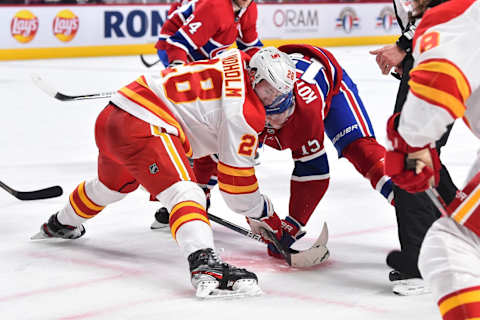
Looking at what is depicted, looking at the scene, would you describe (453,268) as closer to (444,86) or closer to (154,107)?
(444,86)

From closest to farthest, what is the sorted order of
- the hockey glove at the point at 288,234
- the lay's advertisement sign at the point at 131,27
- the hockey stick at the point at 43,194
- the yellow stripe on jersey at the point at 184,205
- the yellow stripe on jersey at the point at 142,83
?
the yellow stripe on jersey at the point at 184,205 → the yellow stripe on jersey at the point at 142,83 → the hockey glove at the point at 288,234 → the hockey stick at the point at 43,194 → the lay's advertisement sign at the point at 131,27

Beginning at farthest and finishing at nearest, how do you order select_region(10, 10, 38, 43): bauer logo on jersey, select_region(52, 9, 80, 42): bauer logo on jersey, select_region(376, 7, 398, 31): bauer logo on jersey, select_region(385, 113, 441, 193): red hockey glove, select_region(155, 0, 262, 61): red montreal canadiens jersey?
select_region(376, 7, 398, 31): bauer logo on jersey < select_region(52, 9, 80, 42): bauer logo on jersey < select_region(10, 10, 38, 43): bauer logo on jersey < select_region(155, 0, 262, 61): red montreal canadiens jersey < select_region(385, 113, 441, 193): red hockey glove

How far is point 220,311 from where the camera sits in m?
2.09

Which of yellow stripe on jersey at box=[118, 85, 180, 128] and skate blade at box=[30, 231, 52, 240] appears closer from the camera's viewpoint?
yellow stripe on jersey at box=[118, 85, 180, 128]

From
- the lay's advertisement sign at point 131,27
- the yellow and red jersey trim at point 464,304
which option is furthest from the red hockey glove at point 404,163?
the lay's advertisement sign at point 131,27

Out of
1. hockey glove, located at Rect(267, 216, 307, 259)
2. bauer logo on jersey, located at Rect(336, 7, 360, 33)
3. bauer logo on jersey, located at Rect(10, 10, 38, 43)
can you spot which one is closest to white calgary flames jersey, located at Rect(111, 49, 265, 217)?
hockey glove, located at Rect(267, 216, 307, 259)

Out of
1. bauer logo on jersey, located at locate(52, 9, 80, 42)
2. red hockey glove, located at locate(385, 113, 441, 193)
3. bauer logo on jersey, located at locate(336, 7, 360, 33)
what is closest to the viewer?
red hockey glove, located at locate(385, 113, 441, 193)

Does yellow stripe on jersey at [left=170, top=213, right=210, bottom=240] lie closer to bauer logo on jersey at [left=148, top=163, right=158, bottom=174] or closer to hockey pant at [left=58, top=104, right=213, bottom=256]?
hockey pant at [left=58, top=104, right=213, bottom=256]

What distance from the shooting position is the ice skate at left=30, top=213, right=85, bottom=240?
285cm

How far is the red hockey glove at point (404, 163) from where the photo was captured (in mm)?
1464

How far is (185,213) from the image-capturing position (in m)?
2.21

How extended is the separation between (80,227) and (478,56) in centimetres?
188

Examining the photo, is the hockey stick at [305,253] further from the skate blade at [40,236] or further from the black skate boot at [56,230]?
the skate blade at [40,236]

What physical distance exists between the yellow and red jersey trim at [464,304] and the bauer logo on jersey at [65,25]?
8.94m
